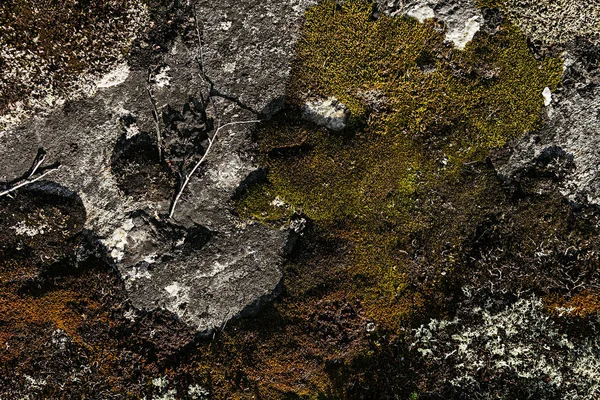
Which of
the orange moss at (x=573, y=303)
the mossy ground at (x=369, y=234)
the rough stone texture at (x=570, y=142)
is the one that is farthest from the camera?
the orange moss at (x=573, y=303)

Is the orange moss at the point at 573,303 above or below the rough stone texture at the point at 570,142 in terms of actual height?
below

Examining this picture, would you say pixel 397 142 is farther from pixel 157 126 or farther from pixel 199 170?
pixel 157 126

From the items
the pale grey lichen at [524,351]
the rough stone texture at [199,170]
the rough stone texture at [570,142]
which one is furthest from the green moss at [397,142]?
the pale grey lichen at [524,351]

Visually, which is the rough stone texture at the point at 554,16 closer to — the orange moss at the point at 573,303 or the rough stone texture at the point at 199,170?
the rough stone texture at the point at 199,170

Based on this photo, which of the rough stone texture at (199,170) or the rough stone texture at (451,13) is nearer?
the rough stone texture at (451,13)

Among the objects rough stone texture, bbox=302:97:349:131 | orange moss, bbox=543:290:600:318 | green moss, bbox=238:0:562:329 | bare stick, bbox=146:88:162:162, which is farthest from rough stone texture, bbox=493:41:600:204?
bare stick, bbox=146:88:162:162

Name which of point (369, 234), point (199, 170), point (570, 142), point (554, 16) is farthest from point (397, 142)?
point (199, 170)

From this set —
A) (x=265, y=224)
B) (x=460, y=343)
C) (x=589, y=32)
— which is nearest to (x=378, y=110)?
(x=265, y=224)
